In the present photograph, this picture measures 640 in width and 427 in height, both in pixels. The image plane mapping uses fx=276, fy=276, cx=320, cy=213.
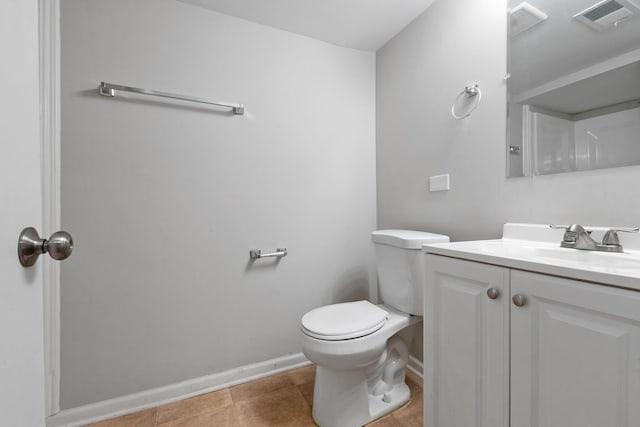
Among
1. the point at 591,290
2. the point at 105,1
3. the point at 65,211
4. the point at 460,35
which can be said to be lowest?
the point at 591,290

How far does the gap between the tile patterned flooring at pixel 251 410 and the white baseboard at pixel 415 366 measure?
0.18 ft

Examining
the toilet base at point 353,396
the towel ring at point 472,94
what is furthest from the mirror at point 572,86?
the toilet base at point 353,396

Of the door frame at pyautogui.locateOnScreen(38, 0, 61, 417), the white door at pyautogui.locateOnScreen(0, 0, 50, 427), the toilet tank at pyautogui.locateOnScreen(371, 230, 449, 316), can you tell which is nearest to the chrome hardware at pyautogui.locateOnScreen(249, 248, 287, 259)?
the toilet tank at pyautogui.locateOnScreen(371, 230, 449, 316)

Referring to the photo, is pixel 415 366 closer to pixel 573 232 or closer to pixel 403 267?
pixel 403 267

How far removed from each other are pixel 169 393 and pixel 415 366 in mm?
1367

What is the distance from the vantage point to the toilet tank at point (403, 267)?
1342 millimetres

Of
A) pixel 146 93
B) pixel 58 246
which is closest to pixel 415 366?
pixel 58 246

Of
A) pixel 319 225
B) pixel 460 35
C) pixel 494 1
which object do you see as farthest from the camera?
pixel 319 225

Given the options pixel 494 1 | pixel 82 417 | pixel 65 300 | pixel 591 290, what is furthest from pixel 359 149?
pixel 82 417

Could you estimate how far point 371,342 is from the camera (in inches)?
47.1

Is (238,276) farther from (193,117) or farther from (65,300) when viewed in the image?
(193,117)

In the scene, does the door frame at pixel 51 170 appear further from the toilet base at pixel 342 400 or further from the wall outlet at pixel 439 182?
the wall outlet at pixel 439 182

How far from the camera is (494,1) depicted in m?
1.23

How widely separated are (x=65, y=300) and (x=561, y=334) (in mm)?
1837
